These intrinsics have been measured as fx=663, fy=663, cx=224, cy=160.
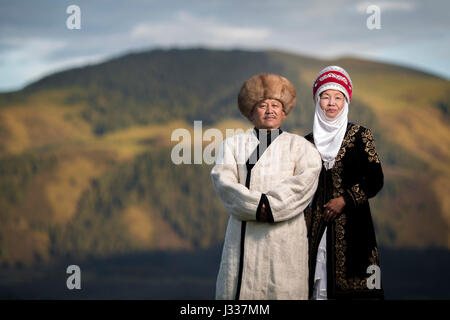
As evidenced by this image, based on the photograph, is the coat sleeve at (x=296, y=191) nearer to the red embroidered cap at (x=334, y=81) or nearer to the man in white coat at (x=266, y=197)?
the man in white coat at (x=266, y=197)

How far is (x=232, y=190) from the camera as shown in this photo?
2891 millimetres

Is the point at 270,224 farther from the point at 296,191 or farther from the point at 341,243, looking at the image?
the point at 341,243

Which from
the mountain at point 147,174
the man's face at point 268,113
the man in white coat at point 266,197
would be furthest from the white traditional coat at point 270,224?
the mountain at point 147,174

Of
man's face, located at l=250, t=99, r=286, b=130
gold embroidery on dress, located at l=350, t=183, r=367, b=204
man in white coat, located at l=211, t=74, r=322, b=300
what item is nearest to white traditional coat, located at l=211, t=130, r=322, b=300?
man in white coat, located at l=211, t=74, r=322, b=300

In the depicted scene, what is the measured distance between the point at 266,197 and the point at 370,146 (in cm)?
65

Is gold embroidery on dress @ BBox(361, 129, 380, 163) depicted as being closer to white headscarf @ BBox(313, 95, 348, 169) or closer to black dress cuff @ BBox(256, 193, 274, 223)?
white headscarf @ BBox(313, 95, 348, 169)

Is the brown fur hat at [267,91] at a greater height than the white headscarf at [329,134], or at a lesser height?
greater

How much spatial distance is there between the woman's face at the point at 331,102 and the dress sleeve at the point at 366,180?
19cm

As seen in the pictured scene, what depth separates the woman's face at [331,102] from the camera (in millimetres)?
3170

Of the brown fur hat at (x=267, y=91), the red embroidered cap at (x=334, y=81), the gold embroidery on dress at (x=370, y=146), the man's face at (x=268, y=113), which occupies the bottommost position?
the gold embroidery on dress at (x=370, y=146)

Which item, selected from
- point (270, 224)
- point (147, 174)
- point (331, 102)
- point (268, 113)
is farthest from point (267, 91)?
point (147, 174)

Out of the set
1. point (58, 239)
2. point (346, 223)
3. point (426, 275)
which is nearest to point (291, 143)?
point (346, 223)

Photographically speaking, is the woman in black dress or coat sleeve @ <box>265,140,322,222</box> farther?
the woman in black dress

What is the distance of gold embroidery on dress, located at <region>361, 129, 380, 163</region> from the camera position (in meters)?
3.16
